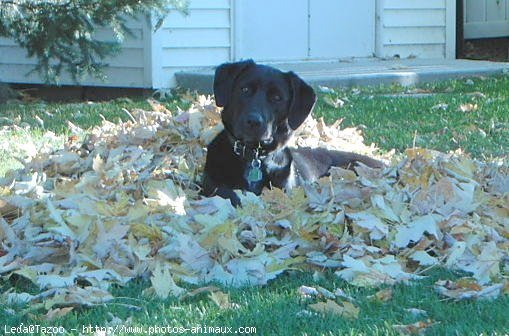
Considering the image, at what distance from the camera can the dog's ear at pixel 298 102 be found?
6.04 m

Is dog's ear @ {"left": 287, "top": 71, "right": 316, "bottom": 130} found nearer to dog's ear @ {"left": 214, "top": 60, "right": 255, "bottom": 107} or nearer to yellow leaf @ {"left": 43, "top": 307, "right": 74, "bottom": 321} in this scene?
dog's ear @ {"left": 214, "top": 60, "right": 255, "bottom": 107}

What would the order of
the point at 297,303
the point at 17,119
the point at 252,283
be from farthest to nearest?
the point at 17,119
the point at 252,283
the point at 297,303

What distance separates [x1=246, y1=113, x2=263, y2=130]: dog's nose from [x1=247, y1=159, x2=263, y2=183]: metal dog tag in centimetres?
29

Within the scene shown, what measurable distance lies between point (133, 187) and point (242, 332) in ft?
7.34

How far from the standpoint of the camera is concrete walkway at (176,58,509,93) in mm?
11266

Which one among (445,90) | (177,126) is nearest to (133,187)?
(177,126)

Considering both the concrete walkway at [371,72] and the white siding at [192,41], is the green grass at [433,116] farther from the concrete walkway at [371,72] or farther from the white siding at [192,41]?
→ the white siding at [192,41]

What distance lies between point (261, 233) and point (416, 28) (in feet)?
32.2

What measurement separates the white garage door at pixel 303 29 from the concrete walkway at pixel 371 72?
0.24 metres

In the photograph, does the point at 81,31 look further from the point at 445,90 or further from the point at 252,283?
the point at 252,283

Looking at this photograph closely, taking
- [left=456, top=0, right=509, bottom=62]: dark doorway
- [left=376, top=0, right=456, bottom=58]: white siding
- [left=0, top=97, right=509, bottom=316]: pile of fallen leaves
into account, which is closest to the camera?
[left=0, top=97, right=509, bottom=316]: pile of fallen leaves

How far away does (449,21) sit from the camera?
14.3 metres

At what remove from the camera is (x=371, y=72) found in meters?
11.8

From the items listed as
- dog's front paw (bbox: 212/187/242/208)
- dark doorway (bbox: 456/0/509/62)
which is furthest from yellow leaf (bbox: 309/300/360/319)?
dark doorway (bbox: 456/0/509/62)
